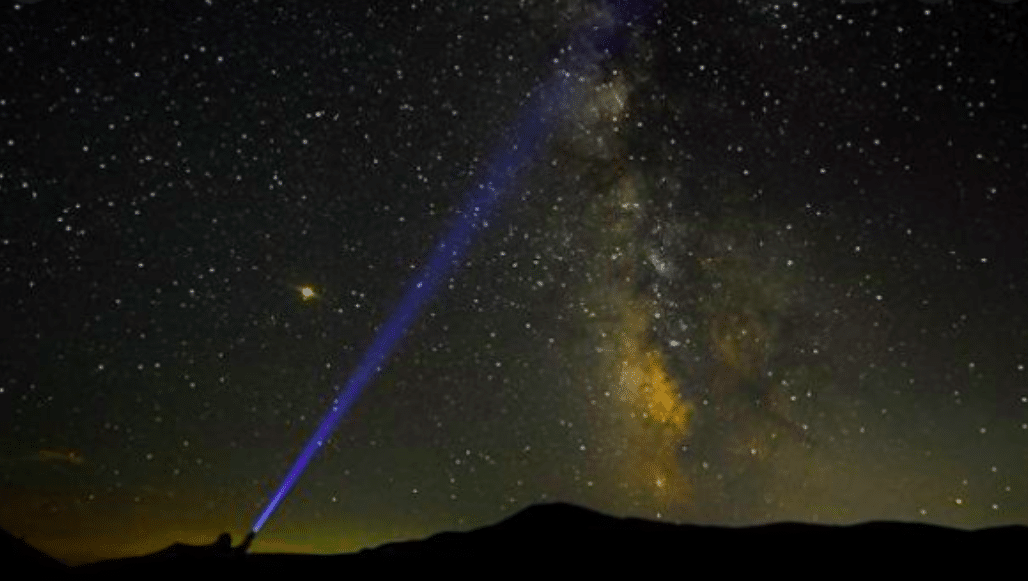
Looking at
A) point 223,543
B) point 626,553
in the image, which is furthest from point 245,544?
point 626,553

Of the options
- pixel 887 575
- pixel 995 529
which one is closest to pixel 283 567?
pixel 887 575

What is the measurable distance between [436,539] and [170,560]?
4.17 meters

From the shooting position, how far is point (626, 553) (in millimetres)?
10820

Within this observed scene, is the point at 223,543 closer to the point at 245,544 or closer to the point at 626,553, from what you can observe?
the point at 245,544

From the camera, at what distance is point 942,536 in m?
10.8

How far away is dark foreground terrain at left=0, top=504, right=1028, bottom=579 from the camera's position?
1012cm

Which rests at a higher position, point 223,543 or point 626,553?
point 223,543

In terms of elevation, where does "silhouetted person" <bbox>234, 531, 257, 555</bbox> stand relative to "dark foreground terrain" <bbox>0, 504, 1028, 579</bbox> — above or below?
above

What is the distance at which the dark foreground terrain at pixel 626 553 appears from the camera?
10117 millimetres

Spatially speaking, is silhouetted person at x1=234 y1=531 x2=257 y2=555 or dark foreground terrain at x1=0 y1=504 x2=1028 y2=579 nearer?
dark foreground terrain at x1=0 y1=504 x2=1028 y2=579

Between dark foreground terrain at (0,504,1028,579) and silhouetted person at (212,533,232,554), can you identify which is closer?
dark foreground terrain at (0,504,1028,579)

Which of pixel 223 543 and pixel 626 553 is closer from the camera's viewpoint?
pixel 626 553

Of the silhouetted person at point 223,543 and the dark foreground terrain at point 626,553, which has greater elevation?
the silhouetted person at point 223,543

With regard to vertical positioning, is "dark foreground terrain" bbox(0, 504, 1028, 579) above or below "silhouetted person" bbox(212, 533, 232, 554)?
below
